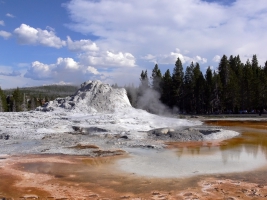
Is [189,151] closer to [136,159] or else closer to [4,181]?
[136,159]

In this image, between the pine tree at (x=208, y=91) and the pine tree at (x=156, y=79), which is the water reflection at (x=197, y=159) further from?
the pine tree at (x=156, y=79)

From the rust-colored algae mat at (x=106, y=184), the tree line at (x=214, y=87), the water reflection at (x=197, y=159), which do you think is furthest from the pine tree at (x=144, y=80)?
the rust-colored algae mat at (x=106, y=184)

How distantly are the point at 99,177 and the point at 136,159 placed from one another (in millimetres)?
3799

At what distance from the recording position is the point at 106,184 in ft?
36.0

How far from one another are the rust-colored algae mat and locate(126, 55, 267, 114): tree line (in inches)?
1568

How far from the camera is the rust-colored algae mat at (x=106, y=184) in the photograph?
31.8 ft

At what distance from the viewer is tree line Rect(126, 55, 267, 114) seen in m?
50.8

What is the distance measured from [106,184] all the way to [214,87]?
4571 cm

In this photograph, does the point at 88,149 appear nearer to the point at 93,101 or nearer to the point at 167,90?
the point at 93,101

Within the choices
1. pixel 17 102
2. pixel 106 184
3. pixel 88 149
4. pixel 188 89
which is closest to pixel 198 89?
pixel 188 89

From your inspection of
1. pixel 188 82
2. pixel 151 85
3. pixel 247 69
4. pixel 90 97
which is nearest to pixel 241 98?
pixel 247 69

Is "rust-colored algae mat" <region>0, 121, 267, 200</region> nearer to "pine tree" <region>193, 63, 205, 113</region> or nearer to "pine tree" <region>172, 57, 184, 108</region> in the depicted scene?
"pine tree" <region>193, 63, 205, 113</region>

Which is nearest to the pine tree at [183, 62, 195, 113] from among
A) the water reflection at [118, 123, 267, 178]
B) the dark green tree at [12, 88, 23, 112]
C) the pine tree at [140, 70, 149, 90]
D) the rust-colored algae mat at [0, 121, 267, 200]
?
the pine tree at [140, 70, 149, 90]

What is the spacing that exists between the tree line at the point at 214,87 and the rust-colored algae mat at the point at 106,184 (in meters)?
39.8
